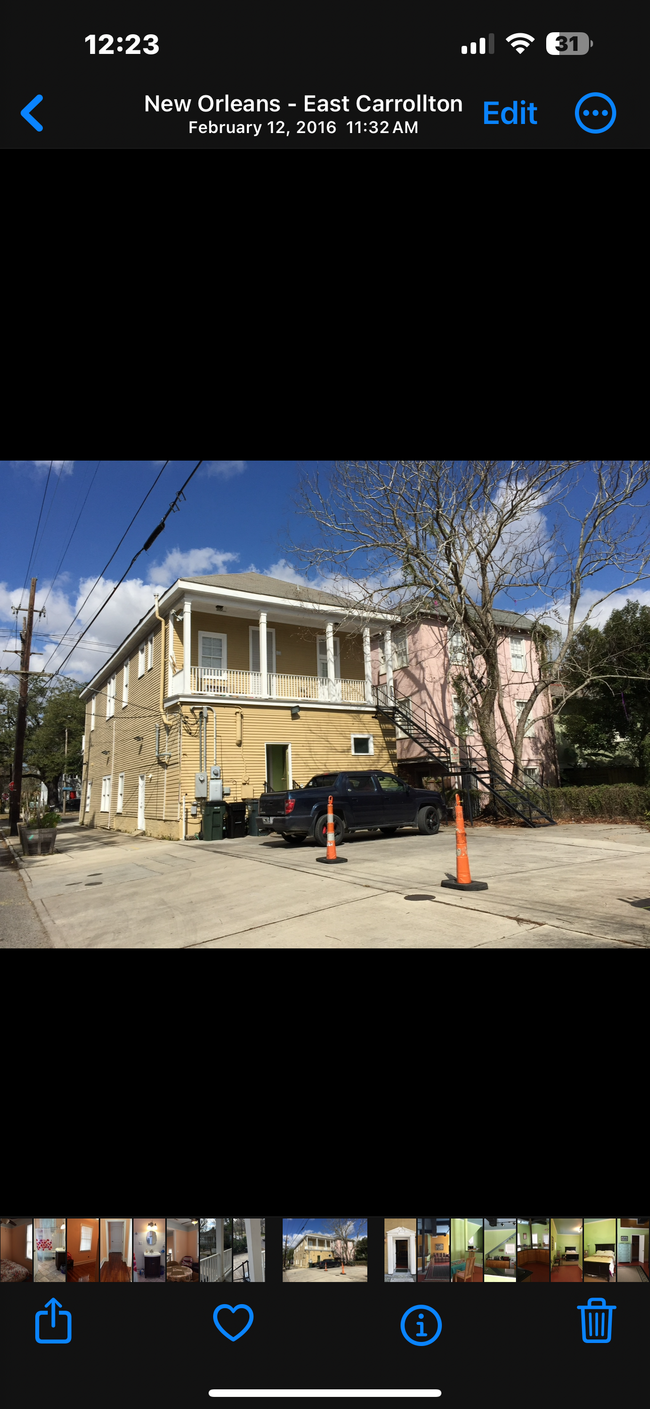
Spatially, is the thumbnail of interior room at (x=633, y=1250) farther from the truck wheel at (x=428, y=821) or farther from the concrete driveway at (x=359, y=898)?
the truck wheel at (x=428, y=821)

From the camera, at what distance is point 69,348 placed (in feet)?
5.59

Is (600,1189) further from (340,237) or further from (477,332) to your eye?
(340,237)

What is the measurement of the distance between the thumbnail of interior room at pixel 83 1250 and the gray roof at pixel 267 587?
539 inches

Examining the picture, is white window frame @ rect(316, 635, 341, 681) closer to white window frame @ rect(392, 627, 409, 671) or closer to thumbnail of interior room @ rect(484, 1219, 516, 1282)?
white window frame @ rect(392, 627, 409, 671)

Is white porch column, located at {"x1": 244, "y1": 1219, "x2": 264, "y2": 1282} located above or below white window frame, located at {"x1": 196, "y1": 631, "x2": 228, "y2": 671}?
below

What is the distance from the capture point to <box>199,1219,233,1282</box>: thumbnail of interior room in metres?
1.12

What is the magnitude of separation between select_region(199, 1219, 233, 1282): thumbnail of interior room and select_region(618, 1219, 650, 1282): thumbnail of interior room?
2.25ft

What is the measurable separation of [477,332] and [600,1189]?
195 cm

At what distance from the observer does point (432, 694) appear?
18688mm

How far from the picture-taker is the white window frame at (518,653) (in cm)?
2107

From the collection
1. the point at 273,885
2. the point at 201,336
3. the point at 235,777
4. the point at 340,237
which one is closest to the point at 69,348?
the point at 201,336

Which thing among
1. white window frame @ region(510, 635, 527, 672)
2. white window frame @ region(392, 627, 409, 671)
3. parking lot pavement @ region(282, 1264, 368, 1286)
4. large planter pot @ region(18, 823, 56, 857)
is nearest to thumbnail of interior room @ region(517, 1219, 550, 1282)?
parking lot pavement @ region(282, 1264, 368, 1286)

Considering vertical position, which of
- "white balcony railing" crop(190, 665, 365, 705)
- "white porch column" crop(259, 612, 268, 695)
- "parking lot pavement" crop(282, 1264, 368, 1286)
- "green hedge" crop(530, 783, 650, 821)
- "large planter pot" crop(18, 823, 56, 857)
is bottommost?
"large planter pot" crop(18, 823, 56, 857)
